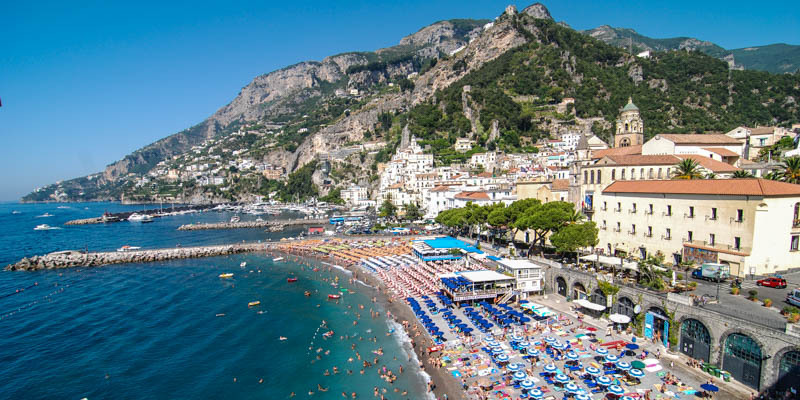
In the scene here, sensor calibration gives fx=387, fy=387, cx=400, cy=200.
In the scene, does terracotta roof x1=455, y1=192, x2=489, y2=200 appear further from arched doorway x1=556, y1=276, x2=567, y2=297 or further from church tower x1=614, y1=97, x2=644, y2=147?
arched doorway x1=556, y1=276, x2=567, y2=297

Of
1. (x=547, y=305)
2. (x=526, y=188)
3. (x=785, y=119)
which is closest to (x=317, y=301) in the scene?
(x=547, y=305)

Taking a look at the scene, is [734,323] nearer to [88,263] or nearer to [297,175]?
[88,263]

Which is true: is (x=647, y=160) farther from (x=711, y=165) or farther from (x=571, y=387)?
(x=571, y=387)

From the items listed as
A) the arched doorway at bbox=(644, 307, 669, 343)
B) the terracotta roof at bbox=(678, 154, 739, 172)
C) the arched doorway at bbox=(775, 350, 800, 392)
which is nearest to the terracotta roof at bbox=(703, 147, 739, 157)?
the terracotta roof at bbox=(678, 154, 739, 172)

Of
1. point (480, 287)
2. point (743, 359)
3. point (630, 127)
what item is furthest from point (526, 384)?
point (630, 127)

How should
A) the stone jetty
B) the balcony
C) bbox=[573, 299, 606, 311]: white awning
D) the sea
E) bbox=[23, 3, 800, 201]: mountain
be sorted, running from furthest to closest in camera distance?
bbox=[23, 3, 800, 201]: mountain, the stone jetty, bbox=[573, 299, 606, 311]: white awning, the balcony, the sea

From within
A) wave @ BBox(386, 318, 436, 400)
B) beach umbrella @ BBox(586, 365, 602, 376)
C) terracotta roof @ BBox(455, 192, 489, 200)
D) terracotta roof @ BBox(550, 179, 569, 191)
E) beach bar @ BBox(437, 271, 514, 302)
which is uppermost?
terracotta roof @ BBox(550, 179, 569, 191)

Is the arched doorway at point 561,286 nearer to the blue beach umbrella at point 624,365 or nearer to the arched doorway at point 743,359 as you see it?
the blue beach umbrella at point 624,365

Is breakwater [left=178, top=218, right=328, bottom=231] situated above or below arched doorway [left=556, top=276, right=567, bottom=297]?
below
